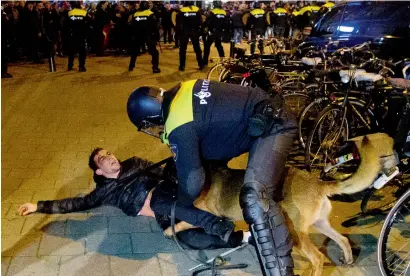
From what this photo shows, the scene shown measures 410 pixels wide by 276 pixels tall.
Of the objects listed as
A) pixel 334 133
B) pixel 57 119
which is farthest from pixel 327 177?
pixel 57 119

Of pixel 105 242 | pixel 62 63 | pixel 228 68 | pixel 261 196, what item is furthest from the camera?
pixel 62 63

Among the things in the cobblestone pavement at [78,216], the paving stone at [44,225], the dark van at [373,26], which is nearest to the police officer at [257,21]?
the dark van at [373,26]

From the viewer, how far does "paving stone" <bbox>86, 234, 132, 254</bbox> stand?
3.89 meters

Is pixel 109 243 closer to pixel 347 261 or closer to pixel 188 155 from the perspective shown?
pixel 188 155

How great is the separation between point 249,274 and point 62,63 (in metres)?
12.5

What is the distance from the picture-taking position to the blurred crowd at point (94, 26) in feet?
46.0

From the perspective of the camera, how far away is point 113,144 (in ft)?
21.6

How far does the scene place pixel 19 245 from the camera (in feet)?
12.8

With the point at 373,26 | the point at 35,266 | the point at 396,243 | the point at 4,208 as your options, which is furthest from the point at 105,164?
the point at 373,26

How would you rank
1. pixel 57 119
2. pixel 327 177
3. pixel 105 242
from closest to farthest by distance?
pixel 105 242
pixel 327 177
pixel 57 119

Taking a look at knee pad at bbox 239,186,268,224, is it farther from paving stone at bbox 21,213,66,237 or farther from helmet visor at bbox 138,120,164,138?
paving stone at bbox 21,213,66,237

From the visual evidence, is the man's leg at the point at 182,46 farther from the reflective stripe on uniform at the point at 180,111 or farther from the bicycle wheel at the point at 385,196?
the reflective stripe on uniform at the point at 180,111

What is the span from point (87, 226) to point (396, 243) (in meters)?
2.78

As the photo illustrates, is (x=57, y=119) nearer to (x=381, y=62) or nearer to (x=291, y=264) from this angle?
(x=381, y=62)
